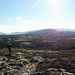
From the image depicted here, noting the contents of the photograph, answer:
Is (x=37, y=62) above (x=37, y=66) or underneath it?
underneath

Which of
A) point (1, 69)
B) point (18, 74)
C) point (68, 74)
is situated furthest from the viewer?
point (1, 69)

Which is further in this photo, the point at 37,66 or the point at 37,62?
the point at 37,62

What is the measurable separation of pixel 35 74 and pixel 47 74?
5.21 feet

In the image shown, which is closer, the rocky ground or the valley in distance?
the rocky ground

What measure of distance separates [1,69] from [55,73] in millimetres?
7984

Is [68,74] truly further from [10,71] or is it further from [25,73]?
[10,71]

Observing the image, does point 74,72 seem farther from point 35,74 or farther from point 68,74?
point 35,74

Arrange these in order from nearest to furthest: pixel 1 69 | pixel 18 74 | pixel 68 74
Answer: pixel 68 74 < pixel 18 74 < pixel 1 69

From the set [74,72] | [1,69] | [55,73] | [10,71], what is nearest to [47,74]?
[55,73]

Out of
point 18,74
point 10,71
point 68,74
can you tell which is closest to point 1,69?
point 10,71

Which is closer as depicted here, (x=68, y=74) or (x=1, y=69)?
(x=68, y=74)

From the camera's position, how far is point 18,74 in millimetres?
13141

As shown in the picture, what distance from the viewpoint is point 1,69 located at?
48.2 ft

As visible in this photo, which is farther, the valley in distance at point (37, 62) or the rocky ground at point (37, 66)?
the valley in distance at point (37, 62)
